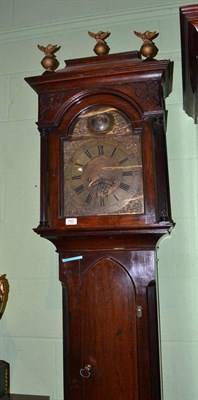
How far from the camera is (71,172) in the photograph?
1.19 metres

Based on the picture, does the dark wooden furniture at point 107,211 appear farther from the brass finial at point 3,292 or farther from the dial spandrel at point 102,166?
the brass finial at point 3,292

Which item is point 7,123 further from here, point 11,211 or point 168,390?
point 168,390

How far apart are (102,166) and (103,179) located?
0.13 feet

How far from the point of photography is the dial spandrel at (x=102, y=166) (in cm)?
113

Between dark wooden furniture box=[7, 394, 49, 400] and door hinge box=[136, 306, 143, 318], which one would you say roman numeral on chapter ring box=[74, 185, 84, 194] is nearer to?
Answer: door hinge box=[136, 306, 143, 318]

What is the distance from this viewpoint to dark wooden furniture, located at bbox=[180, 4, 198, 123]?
0.88 metres

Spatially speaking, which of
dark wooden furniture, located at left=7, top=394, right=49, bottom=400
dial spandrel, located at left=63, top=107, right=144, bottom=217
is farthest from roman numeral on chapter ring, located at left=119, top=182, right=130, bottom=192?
dark wooden furniture, located at left=7, top=394, right=49, bottom=400

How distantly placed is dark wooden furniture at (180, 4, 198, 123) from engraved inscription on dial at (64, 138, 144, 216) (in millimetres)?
269

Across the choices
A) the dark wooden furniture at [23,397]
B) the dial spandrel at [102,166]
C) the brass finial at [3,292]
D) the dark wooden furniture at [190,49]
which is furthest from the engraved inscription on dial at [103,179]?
the dark wooden furniture at [23,397]

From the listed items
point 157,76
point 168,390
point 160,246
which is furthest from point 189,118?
point 168,390

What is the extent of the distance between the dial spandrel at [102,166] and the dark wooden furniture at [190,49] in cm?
22

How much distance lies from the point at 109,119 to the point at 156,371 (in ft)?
2.50

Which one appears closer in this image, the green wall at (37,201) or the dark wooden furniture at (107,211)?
the dark wooden furniture at (107,211)

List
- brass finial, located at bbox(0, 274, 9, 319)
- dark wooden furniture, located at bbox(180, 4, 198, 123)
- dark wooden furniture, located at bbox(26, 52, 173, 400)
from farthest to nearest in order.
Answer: brass finial, located at bbox(0, 274, 9, 319) → dark wooden furniture, located at bbox(26, 52, 173, 400) → dark wooden furniture, located at bbox(180, 4, 198, 123)
